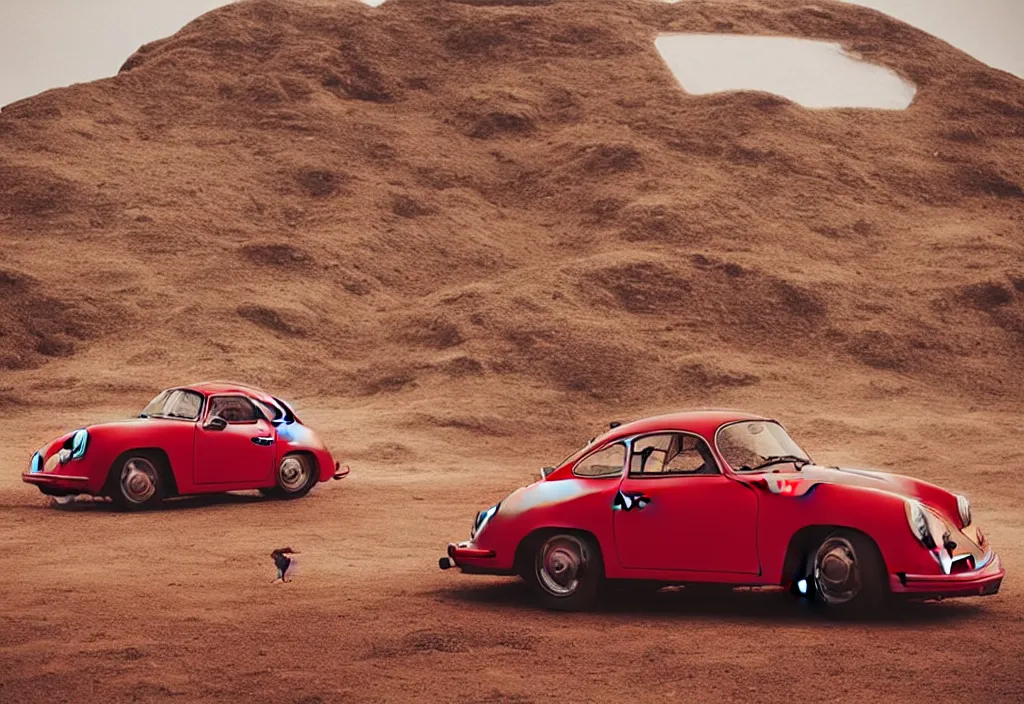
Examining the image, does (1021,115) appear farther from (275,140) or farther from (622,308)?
(275,140)

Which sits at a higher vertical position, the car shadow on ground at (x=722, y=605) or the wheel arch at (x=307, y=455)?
the wheel arch at (x=307, y=455)

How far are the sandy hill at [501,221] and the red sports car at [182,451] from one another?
1164 cm

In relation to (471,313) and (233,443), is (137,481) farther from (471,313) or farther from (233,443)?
(471,313)

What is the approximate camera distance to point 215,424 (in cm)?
1917

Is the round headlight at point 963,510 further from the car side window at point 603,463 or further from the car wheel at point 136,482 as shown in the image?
the car wheel at point 136,482

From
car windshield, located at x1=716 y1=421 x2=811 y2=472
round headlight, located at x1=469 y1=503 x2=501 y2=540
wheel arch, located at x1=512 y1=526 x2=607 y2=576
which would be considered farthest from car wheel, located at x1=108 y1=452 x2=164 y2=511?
car windshield, located at x1=716 y1=421 x2=811 y2=472

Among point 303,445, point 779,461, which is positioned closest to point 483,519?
point 779,461

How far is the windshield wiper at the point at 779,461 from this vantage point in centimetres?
1155

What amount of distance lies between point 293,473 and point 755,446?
10.00m

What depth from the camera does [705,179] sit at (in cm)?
4828

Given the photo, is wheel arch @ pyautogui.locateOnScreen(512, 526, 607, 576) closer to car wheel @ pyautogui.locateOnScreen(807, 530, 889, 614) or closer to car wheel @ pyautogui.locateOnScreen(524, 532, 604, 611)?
car wheel @ pyautogui.locateOnScreen(524, 532, 604, 611)

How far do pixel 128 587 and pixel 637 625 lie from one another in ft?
15.1

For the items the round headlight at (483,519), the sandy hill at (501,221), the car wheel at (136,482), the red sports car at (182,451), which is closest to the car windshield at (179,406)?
the red sports car at (182,451)

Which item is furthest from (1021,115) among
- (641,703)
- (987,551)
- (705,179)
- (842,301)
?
(641,703)
